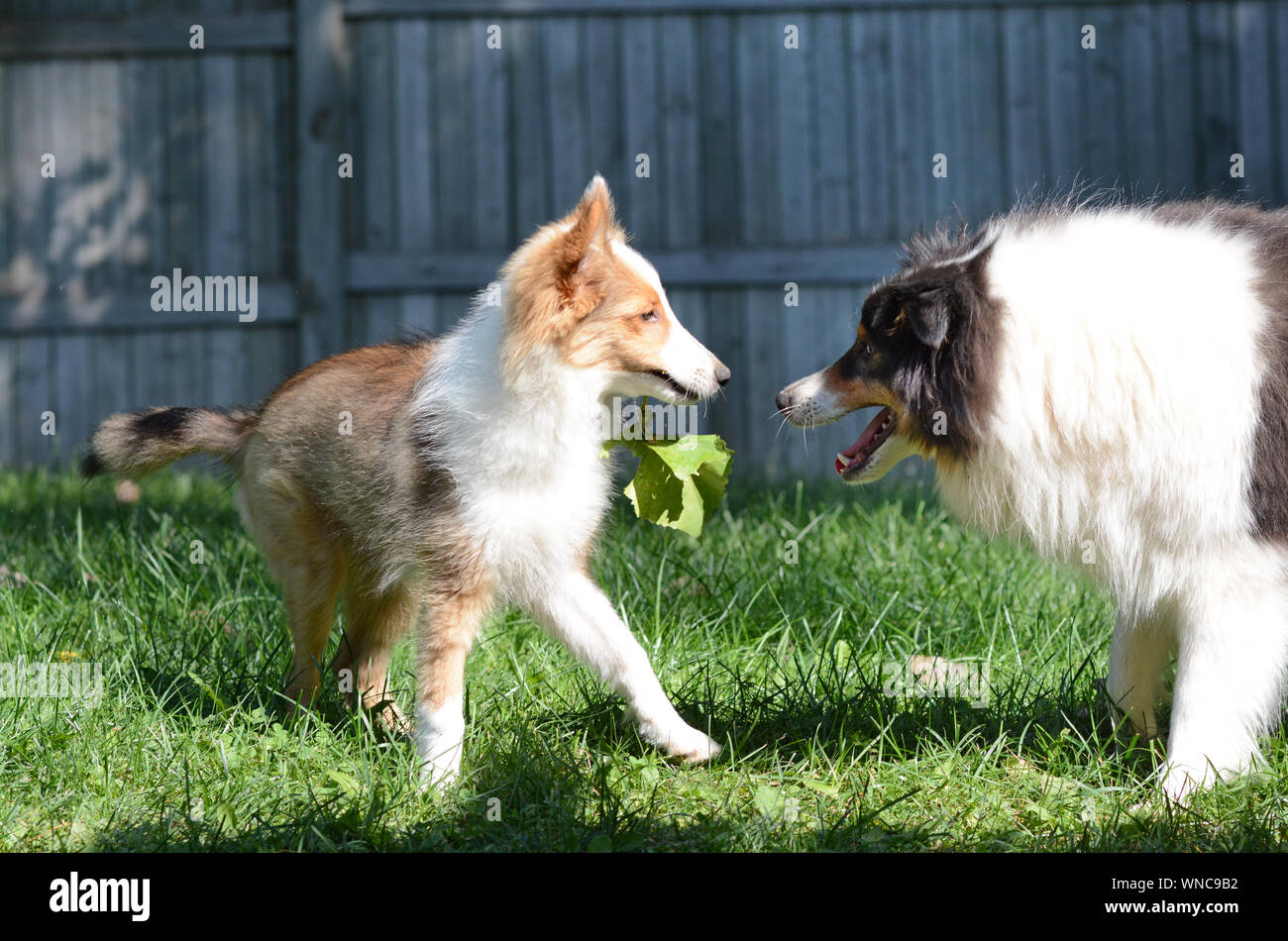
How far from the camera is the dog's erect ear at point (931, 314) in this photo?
3.02 meters

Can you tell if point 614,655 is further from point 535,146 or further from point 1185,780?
point 535,146

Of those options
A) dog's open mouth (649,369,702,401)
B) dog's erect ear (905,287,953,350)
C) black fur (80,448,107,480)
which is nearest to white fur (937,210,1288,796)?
dog's erect ear (905,287,953,350)

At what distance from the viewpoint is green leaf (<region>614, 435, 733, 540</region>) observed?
3.52 meters

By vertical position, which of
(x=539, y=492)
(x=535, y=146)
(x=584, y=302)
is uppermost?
(x=535, y=146)

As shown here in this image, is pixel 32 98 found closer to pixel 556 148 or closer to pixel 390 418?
pixel 556 148

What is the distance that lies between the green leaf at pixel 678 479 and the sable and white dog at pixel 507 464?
0.16m

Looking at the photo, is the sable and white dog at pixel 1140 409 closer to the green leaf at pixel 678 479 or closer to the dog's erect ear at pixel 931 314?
the dog's erect ear at pixel 931 314

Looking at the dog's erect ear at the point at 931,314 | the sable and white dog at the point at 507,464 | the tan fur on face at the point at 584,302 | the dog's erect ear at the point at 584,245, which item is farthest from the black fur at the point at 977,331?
the dog's erect ear at the point at 584,245

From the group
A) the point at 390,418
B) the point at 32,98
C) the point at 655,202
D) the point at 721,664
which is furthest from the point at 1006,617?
the point at 32,98

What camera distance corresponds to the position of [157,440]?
3.81 m

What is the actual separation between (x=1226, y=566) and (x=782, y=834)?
1.25 m

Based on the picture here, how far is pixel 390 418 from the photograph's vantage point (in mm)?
3506

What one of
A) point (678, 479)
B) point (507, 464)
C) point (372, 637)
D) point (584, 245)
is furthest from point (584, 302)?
point (372, 637)

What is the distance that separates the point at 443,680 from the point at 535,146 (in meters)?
5.06
